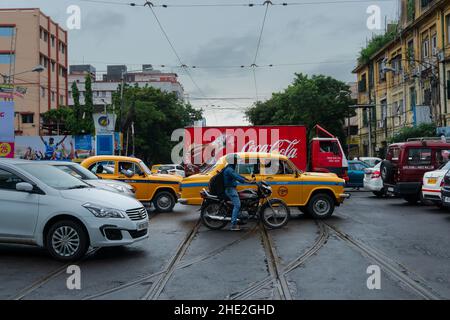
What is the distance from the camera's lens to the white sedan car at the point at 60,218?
8.18 meters

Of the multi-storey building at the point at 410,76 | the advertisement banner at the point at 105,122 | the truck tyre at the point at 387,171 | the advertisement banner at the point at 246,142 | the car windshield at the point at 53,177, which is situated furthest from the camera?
the advertisement banner at the point at 105,122

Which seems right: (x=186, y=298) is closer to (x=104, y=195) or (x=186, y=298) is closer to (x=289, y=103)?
(x=104, y=195)

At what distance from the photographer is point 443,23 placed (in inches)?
1252

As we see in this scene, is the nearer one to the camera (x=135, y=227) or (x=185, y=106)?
(x=135, y=227)

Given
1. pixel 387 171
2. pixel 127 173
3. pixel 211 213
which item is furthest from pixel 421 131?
pixel 211 213

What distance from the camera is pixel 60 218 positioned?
828 centimetres

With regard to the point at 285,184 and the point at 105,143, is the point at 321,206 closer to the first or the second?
the point at 285,184

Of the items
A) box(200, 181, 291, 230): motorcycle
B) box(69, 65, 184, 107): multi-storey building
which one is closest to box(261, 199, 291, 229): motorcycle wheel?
box(200, 181, 291, 230): motorcycle

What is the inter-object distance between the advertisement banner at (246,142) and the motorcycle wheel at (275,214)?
13582 mm

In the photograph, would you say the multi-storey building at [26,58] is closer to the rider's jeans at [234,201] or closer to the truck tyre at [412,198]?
the truck tyre at [412,198]

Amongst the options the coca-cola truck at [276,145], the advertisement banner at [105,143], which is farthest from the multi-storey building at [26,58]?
the coca-cola truck at [276,145]

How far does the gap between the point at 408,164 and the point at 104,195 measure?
11.9 metres

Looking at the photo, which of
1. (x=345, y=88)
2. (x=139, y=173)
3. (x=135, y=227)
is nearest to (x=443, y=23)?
(x=345, y=88)

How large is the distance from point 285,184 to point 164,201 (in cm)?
448
